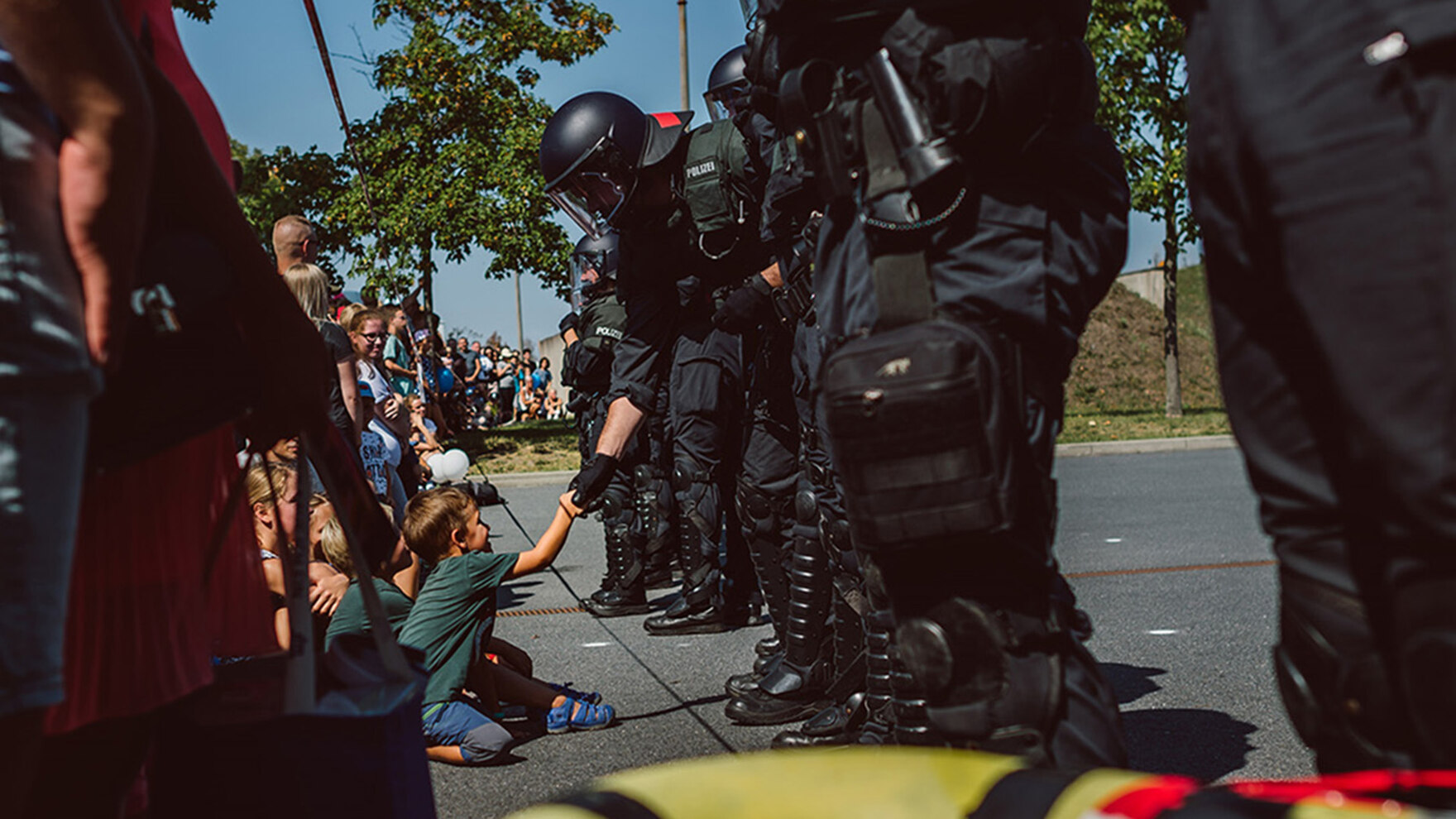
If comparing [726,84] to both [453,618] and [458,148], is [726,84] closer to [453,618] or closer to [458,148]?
[453,618]

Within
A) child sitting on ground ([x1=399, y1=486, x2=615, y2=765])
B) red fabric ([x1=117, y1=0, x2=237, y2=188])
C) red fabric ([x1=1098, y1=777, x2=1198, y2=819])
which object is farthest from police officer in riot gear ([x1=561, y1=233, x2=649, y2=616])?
red fabric ([x1=1098, y1=777, x2=1198, y2=819])

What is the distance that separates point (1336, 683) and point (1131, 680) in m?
2.66

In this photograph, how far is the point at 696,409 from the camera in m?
Result: 5.11

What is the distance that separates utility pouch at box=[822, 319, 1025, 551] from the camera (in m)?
1.63

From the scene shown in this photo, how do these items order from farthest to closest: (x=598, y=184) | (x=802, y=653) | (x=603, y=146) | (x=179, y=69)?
(x=598, y=184) → (x=603, y=146) → (x=802, y=653) → (x=179, y=69)

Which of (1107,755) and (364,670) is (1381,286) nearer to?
(1107,755)

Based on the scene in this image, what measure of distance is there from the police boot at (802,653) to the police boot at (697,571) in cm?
142

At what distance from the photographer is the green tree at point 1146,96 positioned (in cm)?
2005

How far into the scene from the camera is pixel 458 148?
59.6ft

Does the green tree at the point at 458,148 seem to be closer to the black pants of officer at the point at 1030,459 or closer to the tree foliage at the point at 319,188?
the tree foliage at the point at 319,188

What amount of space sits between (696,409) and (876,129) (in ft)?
10.9

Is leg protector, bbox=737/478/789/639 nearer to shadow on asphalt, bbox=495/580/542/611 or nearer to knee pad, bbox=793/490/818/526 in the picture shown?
knee pad, bbox=793/490/818/526

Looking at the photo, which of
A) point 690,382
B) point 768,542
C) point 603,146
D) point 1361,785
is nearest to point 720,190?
point 603,146

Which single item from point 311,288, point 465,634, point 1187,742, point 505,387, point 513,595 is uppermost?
point 505,387
